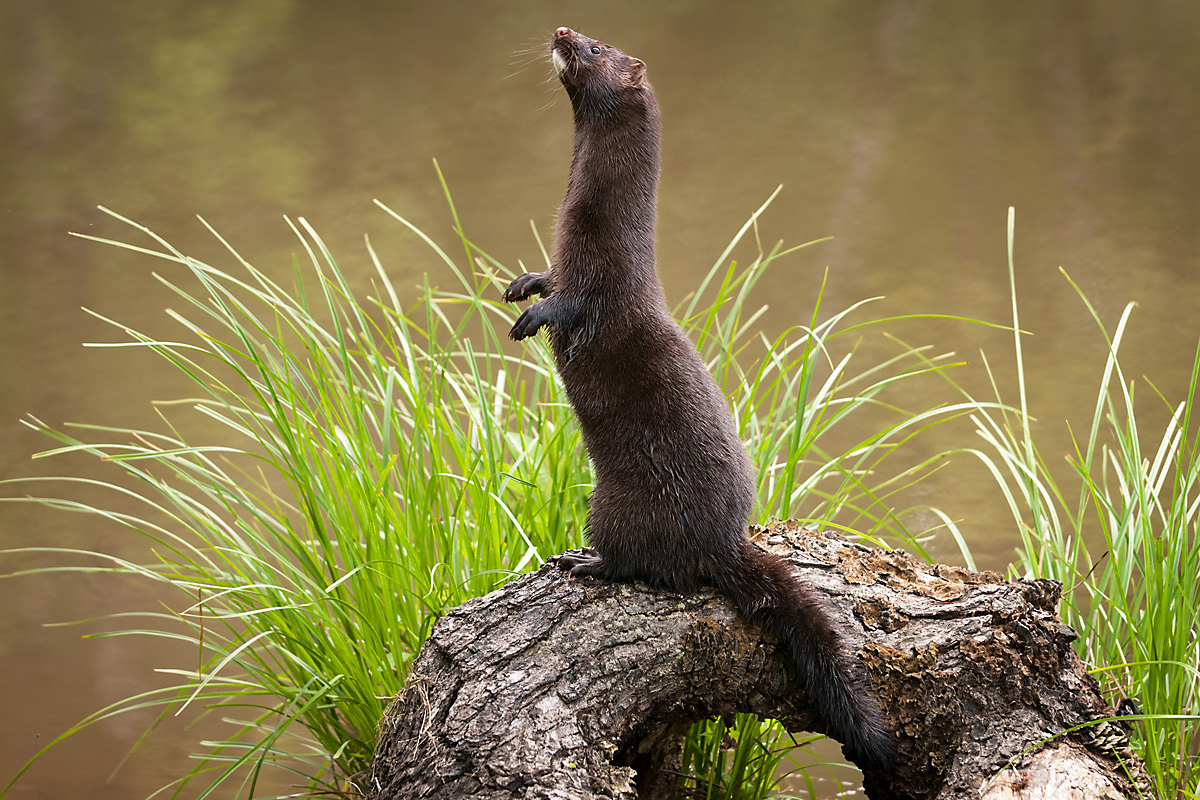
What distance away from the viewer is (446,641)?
1.26 meters

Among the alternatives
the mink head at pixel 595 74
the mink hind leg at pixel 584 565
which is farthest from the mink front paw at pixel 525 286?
the mink hind leg at pixel 584 565

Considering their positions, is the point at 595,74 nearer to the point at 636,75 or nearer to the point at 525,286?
the point at 636,75

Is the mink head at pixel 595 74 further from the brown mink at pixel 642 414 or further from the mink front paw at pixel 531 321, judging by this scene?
the mink front paw at pixel 531 321

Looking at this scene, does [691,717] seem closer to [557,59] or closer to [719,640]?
[719,640]

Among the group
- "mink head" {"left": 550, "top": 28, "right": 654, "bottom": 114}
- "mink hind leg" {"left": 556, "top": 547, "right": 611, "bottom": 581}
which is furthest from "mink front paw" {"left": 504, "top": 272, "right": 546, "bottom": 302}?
"mink hind leg" {"left": 556, "top": 547, "right": 611, "bottom": 581}

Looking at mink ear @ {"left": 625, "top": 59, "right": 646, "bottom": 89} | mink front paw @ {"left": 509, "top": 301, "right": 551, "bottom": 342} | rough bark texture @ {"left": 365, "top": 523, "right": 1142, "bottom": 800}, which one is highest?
mink ear @ {"left": 625, "top": 59, "right": 646, "bottom": 89}

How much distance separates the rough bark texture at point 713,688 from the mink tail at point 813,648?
0.03 metres

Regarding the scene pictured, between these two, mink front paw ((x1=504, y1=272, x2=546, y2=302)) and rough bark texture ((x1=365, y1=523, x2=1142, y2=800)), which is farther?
mink front paw ((x1=504, y1=272, x2=546, y2=302))

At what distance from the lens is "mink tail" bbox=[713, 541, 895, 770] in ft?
4.06

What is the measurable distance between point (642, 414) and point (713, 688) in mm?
377

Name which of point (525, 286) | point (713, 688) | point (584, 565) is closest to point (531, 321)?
point (525, 286)

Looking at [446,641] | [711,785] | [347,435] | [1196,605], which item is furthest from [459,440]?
[1196,605]

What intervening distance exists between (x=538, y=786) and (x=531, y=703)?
10 centimetres

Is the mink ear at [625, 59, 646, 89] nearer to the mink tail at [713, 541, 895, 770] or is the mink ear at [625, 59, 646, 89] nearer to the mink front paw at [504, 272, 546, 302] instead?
the mink front paw at [504, 272, 546, 302]
